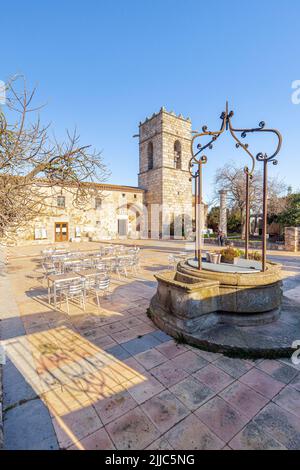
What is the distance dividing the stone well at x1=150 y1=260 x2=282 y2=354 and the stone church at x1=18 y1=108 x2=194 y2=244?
18753 millimetres

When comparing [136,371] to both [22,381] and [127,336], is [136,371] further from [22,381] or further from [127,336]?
[22,381]

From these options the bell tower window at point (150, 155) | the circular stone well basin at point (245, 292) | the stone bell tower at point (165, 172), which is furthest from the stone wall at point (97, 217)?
the circular stone well basin at point (245, 292)

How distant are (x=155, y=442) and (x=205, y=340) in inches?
60.9

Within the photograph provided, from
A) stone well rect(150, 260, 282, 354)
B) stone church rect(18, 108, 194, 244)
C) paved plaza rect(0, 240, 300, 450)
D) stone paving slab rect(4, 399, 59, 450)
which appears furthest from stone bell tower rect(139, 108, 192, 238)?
stone paving slab rect(4, 399, 59, 450)

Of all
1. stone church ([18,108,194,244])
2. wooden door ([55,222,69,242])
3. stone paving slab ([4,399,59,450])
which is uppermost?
stone church ([18,108,194,244])

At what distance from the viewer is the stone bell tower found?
2289 cm

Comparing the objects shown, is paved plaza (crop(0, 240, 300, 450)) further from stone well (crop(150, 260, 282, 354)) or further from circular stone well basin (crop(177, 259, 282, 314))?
circular stone well basin (crop(177, 259, 282, 314))

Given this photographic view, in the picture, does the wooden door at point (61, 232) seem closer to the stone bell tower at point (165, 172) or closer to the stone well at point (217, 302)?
the stone bell tower at point (165, 172)

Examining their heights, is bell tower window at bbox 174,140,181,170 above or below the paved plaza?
above

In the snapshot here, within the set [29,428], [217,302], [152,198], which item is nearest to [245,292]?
[217,302]

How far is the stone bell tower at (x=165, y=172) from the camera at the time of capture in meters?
22.9

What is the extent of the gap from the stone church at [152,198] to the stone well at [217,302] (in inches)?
738

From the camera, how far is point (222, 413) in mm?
2027
